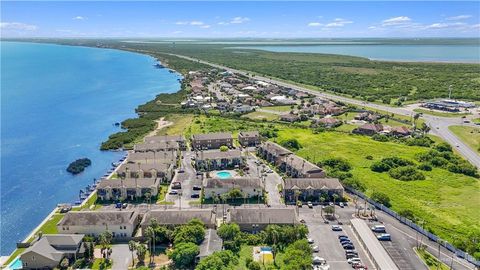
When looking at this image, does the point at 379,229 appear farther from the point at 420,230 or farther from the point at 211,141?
the point at 211,141

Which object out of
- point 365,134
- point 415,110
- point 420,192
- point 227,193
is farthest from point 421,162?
point 415,110

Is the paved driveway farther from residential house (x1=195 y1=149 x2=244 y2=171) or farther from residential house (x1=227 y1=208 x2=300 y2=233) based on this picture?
residential house (x1=195 y1=149 x2=244 y2=171)

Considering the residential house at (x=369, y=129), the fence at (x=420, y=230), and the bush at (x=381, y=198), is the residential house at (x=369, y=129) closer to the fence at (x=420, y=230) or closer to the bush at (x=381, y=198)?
the fence at (x=420, y=230)

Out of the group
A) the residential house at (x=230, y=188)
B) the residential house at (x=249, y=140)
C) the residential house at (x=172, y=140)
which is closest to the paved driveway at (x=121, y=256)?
the residential house at (x=230, y=188)

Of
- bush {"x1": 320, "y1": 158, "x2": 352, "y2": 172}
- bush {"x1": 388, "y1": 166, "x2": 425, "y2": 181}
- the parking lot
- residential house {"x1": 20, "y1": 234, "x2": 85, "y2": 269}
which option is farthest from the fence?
residential house {"x1": 20, "y1": 234, "x2": 85, "y2": 269}

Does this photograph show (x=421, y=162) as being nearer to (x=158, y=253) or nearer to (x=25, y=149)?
(x=158, y=253)

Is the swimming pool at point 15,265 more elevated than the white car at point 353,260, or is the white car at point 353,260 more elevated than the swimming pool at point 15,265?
the white car at point 353,260
